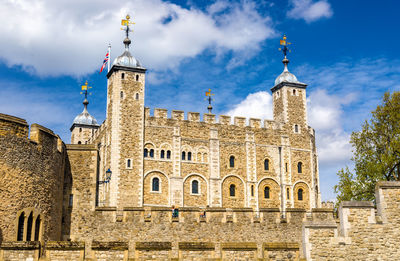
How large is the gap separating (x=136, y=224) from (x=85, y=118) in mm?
35375

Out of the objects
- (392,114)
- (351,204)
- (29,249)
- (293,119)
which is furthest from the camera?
(293,119)

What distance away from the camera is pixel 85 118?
54.3 m

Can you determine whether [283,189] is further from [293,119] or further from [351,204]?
[351,204]

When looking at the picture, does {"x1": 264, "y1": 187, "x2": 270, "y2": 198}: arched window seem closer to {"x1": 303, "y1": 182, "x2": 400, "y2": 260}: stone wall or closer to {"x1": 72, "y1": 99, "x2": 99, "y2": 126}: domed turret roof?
{"x1": 72, "y1": 99, "x2": 99, "y2": 126}: domed turret roof

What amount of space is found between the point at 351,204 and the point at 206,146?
29.2 metres

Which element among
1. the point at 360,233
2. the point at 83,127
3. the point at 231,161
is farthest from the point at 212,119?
the point at 360,233

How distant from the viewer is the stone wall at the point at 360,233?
13219mm

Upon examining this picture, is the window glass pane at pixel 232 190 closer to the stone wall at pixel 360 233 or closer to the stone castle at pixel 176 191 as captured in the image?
the stone castle at pixel 176 191

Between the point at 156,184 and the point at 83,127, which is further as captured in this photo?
the point at 83,127

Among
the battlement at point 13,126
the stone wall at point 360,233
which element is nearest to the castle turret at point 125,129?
the battlement at point 13,126

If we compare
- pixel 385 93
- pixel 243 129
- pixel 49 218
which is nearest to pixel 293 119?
pixel 243 129

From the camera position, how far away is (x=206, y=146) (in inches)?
1668

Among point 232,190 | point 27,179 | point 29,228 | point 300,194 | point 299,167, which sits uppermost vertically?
point 299,167

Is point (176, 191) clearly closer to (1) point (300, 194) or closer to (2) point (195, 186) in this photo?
(2) point (195, 186)
